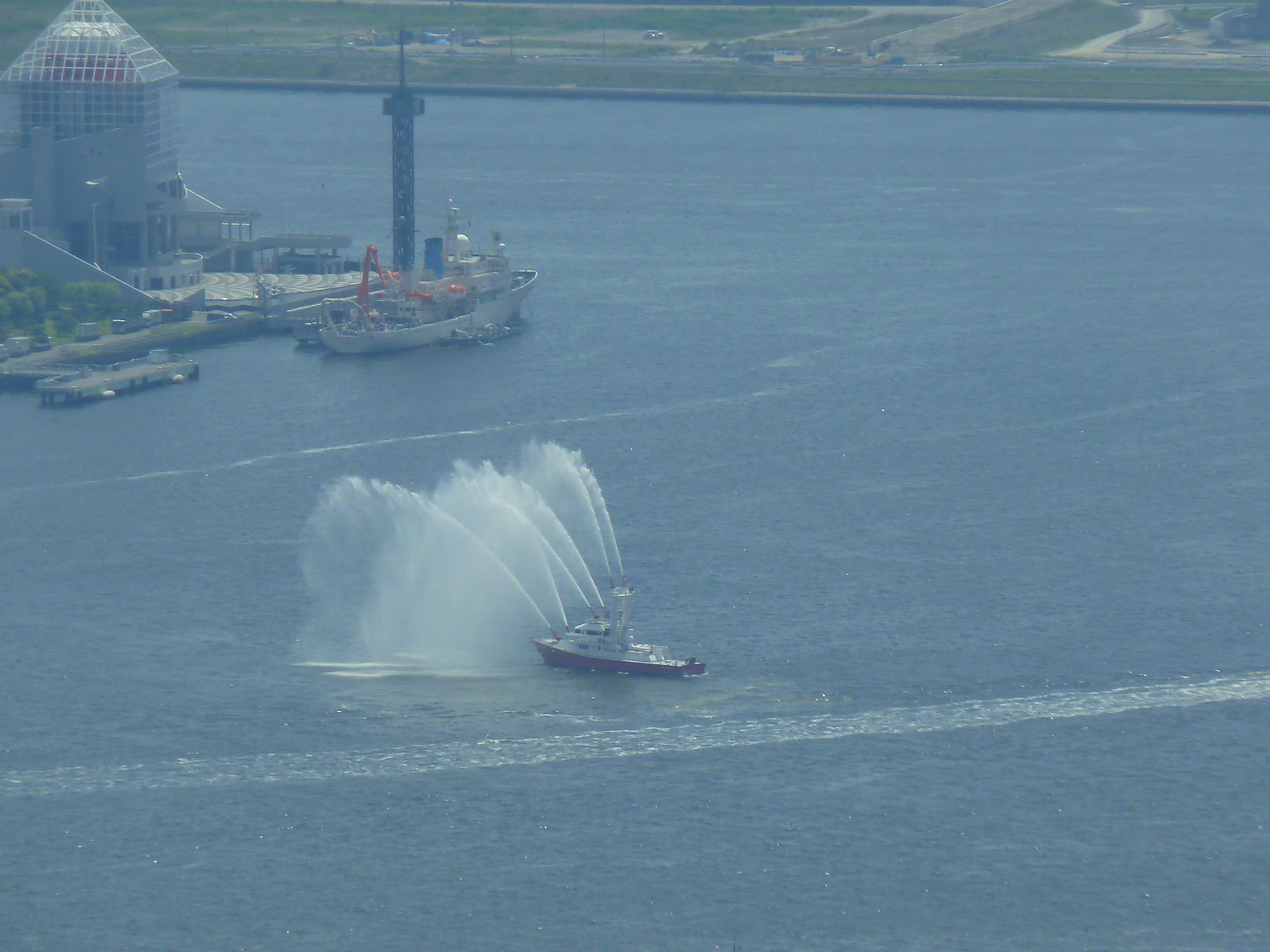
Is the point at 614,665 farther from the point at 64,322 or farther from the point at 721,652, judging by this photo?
the point at 64,322

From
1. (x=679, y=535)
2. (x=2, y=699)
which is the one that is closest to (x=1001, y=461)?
(x=679, y=535)

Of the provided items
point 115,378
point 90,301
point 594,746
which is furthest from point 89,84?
point 594,746

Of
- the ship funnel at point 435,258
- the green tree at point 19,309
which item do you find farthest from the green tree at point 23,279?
the ship funnel at point 435,258

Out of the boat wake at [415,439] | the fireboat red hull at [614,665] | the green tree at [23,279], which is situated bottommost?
the fireboat red hull at [614,665]

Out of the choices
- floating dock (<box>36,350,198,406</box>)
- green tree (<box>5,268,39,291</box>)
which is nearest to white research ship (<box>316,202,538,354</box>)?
floating dock (<box>36,350,198,406</box>)

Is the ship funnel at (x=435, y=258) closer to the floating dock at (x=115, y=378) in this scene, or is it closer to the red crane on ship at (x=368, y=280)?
the red crane on ship at (x=368, y=280)

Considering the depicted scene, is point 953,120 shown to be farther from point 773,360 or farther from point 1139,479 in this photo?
point 1139,479
